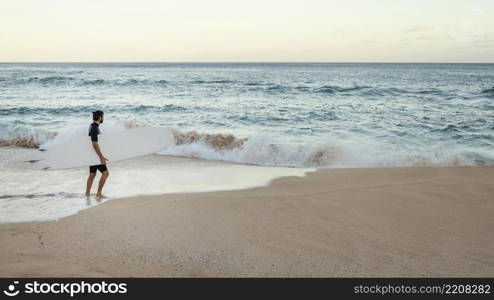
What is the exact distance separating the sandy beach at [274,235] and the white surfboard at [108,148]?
4.84ft

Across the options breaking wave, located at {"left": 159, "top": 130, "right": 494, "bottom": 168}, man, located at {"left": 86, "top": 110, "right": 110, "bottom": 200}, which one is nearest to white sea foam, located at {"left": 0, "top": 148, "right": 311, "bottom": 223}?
man, located at {"left": 86, "top": 110, "right": 110, "bottom": 200}

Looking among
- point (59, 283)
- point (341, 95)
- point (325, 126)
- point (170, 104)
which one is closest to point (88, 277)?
point (59, 283)

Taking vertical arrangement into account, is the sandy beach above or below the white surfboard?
below

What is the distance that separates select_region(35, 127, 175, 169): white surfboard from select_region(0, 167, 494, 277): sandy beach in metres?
1.47

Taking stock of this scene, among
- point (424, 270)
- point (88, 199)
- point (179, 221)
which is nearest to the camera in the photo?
point (424, 270)

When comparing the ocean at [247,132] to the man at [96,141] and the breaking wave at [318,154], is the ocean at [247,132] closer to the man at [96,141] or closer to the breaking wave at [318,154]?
the breaking wave at [318,154]

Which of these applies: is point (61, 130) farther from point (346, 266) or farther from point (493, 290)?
point (493, 290)

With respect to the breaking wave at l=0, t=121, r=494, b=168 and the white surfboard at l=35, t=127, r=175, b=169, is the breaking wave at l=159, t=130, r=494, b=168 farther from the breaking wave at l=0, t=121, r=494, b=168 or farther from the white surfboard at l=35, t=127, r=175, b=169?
the white surfboard at l=35, t=127, r=175, b=169

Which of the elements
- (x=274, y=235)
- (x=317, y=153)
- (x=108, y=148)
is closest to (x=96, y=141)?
(x=108, y=148)

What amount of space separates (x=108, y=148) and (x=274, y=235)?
4.03m

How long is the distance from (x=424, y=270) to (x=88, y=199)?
4.56 m

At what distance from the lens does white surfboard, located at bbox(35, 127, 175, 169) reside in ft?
21.3

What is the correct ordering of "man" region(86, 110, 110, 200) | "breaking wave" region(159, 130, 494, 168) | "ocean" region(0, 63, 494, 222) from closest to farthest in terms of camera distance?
"man" region(86, 110, 110, 200), "ocean" region(0, 63, 494, 222), "breaking wave" region(159, 130, 494, 168)

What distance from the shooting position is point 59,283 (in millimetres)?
3102
